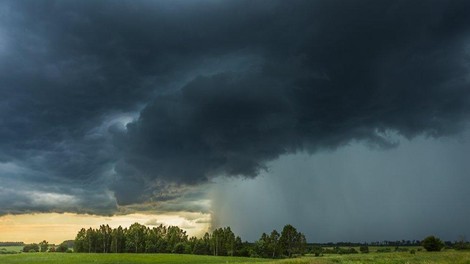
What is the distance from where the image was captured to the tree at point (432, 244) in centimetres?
12375

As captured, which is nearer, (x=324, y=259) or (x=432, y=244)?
(x=324, y=259)

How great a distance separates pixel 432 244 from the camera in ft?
409

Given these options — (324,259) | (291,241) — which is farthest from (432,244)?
(324,259)

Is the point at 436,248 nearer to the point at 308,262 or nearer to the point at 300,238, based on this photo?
the point at 300,238

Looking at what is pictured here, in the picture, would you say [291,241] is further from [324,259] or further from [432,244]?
[324,259]

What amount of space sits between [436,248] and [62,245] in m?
172

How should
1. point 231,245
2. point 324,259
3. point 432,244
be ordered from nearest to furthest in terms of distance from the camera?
point 324,259, point 432,244, point 231,245

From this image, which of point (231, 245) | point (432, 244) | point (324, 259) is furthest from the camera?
point (231, 245)

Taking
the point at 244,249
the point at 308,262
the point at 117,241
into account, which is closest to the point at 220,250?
the point at 244,249

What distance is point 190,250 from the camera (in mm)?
184750

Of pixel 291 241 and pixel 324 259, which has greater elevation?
pixel 324 259

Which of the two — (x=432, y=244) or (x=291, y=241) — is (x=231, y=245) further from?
(x=432, y=244)

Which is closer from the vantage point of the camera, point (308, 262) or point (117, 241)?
point (308, 262)

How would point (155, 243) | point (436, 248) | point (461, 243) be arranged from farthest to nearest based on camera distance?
1. point (155, 243)
2. point (461, 243)
3. point (436, 248)
